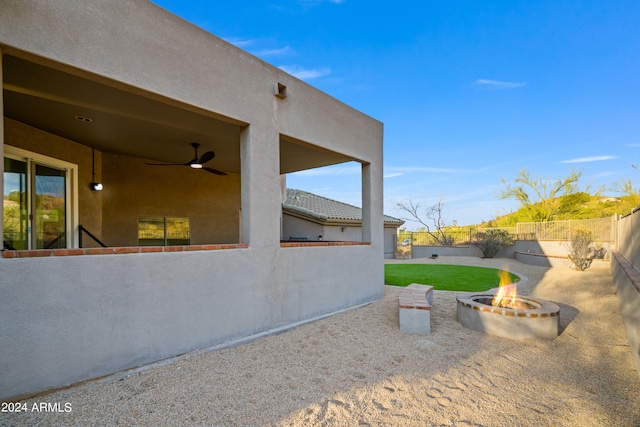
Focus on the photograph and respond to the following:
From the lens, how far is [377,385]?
3.46 metres

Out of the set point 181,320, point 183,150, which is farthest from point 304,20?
point 181,320

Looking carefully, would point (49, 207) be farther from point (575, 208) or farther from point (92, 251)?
point (575, 208)

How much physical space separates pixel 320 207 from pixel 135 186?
408 inches

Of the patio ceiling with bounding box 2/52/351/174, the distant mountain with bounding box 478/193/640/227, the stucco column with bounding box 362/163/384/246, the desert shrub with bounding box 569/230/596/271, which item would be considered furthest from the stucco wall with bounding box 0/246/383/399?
the distant mountain with bounding box 478/193/640/227

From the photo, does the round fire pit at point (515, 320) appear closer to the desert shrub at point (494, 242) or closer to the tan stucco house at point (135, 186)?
the tan stucco house at point (135, 186)

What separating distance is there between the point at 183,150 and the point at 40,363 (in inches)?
223

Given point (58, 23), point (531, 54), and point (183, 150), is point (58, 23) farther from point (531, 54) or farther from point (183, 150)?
point (531, 54)

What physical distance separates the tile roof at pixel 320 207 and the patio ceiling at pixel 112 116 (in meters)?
7.18

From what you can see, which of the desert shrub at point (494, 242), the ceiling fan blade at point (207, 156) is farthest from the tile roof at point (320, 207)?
the ceiling fan blade at point (207, 156)

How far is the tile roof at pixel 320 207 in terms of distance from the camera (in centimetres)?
1555

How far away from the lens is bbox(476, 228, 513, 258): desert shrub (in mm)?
19094

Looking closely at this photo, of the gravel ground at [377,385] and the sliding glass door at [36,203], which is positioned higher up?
the sliding glass door at [36,203]

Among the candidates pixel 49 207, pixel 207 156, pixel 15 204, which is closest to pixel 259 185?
pixel 207 156

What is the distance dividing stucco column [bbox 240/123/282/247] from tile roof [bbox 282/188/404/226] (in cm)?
974
